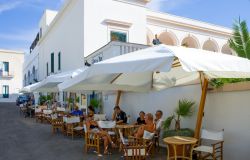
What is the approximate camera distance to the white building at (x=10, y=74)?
4650 centimetres

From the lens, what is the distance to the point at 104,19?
1716 cm

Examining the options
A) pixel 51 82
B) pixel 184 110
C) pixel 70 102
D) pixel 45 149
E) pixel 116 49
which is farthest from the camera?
pixel 70 102

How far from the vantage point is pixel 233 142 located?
6977mm

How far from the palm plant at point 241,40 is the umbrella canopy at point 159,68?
2391 millimetres

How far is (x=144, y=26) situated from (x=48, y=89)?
286 inches

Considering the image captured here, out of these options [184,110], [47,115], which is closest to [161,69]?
[184,110]

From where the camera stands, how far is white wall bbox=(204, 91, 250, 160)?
671 cm

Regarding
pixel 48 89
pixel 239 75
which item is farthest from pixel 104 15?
pixel 239 75

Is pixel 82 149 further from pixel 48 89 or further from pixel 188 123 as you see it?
pixel 48 89

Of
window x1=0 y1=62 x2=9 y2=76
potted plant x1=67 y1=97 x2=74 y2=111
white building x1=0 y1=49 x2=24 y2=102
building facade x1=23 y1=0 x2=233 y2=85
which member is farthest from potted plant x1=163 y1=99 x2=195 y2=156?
window x1=0 y1=62 x2=9 y2=76

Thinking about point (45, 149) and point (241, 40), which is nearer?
point (45, 149)

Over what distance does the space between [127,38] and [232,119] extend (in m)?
11.6

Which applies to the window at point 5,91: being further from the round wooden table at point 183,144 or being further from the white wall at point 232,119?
the round wooden table at point 183,144

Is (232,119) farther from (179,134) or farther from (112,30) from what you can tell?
(112,30)
